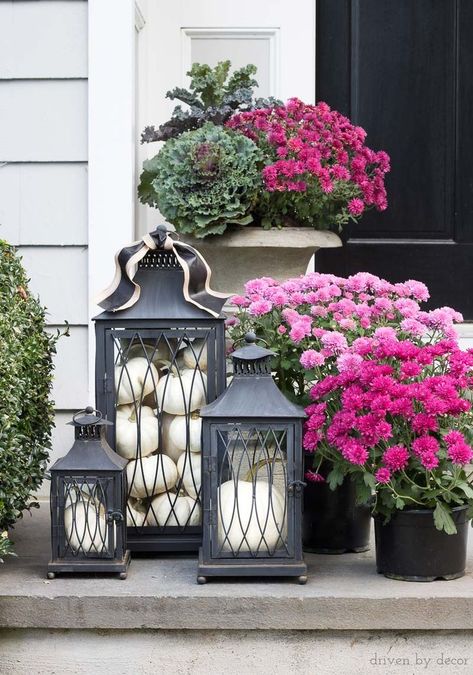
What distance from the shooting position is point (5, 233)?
2934 mm

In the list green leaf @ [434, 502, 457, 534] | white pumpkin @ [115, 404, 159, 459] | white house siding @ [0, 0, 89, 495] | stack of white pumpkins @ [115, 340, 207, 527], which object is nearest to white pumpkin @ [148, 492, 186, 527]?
stack of white pumpkins @ [115, 340, 207, 527]

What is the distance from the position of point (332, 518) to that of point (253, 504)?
0.34 meters

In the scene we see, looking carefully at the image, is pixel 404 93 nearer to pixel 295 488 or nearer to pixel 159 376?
pixel 159 376

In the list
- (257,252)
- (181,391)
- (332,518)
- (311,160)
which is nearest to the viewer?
(181,391)

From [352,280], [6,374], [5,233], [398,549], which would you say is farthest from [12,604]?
[5,233]

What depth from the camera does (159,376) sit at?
2309 mm

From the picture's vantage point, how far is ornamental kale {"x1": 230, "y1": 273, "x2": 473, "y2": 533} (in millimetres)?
2008

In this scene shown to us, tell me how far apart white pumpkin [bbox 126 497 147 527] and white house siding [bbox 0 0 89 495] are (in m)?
0.66

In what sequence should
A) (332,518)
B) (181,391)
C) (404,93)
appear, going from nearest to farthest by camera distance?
(181,391), (332,518), (404,93)

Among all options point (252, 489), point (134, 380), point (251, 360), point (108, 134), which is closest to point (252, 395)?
point (251, 360)

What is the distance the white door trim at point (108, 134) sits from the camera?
2.88 metres

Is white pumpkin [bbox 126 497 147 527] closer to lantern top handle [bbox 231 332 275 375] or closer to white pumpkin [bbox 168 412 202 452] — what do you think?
white pumpkin [bbox 168 412 202 452]

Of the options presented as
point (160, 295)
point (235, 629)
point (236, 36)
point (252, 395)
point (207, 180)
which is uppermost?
point (236, 36)

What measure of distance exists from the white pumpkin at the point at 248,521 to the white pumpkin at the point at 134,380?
0.30 meters
